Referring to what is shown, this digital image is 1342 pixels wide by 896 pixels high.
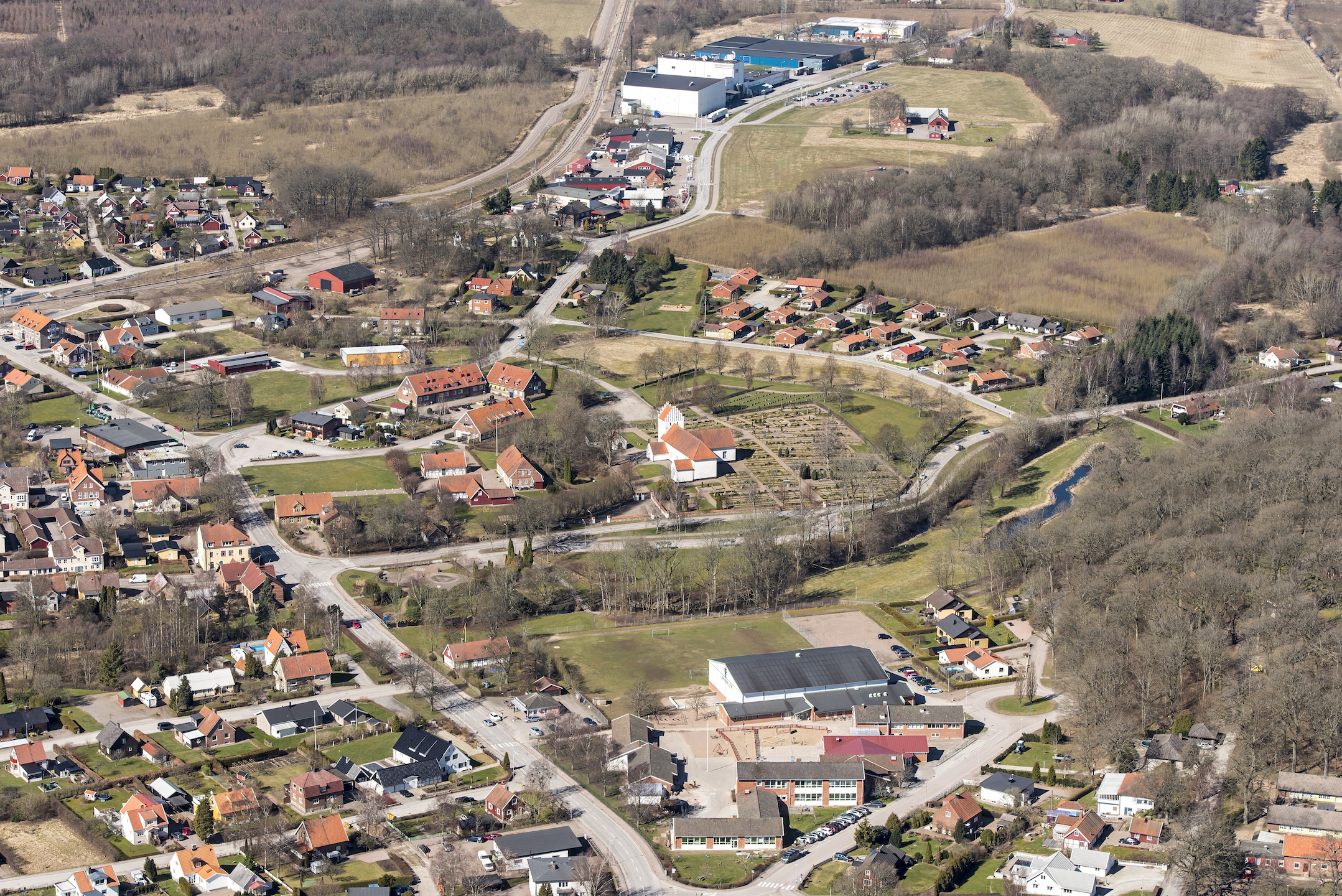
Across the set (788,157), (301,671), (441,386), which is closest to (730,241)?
(788,157)

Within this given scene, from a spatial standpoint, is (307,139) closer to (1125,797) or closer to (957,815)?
(957,815)

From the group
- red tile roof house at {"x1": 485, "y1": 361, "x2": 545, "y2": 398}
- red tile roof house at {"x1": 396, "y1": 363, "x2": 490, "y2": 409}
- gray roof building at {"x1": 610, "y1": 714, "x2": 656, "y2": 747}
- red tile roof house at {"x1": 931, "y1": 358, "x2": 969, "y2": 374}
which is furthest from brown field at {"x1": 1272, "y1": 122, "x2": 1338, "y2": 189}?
gray roof building at {"x1": 610, "y1": 714, "x2": 656, "y2": 747}

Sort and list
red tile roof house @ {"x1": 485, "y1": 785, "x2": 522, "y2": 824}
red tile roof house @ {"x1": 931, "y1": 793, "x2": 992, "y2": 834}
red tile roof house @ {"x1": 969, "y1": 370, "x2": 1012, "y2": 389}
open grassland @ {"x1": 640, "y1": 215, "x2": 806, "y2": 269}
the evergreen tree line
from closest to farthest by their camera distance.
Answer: red tile roof house @ {"x1": 931, "y1": 793, "x2": 992, "y2": 834} → red tile roof house @ {"x1": 485, "y1": 785, "x2": 522, "y2": 824} → red tile roof house @ {"x1": 969, "y1": 370, "x2": 1012, "y2": 389} → open grassland @ {"x1": 640, "y1": 215, "x2": 806, "y2": 269} → the evergreen tree line

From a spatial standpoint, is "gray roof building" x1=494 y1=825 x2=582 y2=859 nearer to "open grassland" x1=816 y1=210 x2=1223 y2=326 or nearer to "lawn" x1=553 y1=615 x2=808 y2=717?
"lawn" x1=553 y1=615 x2=808 y2=717

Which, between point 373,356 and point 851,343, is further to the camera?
point 851,343

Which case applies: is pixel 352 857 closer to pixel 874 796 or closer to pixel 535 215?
pixel 874 796

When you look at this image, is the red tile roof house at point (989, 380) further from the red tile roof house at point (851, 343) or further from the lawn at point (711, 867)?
the lawn at point (711, 867)
